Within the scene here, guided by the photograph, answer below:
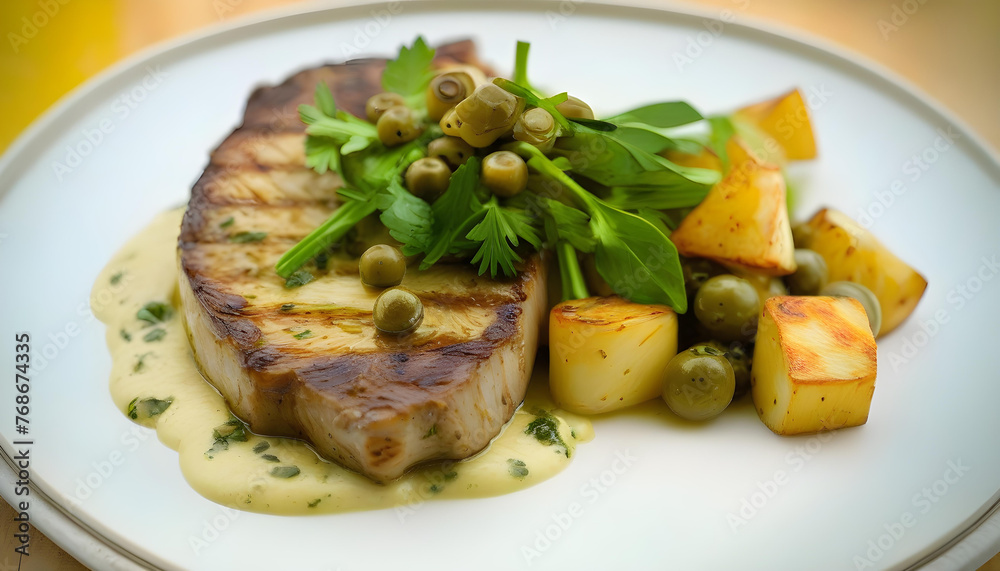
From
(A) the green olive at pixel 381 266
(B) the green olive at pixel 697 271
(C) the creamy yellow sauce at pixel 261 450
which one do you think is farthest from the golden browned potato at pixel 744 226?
(A) the green olive at pixel 381 266

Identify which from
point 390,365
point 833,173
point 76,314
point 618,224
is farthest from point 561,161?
point 76,314

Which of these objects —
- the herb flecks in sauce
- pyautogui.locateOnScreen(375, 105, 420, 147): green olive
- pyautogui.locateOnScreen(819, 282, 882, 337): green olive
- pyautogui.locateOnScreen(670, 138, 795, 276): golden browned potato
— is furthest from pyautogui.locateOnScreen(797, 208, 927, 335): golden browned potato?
pyautogui.locateOnScreen(375, 105, 420, 147): green olive

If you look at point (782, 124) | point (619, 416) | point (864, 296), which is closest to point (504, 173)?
point (619, 416)

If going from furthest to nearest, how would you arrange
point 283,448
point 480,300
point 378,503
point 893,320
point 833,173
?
point 833,173 < point 893,320 < point 480,300 < point 283,448 < point 378,503

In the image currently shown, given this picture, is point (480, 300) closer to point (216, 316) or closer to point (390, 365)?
point (390, 365)

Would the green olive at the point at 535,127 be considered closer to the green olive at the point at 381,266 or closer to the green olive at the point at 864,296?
the green olive at the point at 381,266

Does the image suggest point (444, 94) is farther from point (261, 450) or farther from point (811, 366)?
point (811, 366)

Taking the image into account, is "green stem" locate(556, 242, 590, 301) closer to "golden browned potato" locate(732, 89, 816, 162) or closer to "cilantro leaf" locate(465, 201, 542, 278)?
"cilantro leaf" locate(465, 201, 542, 278)
